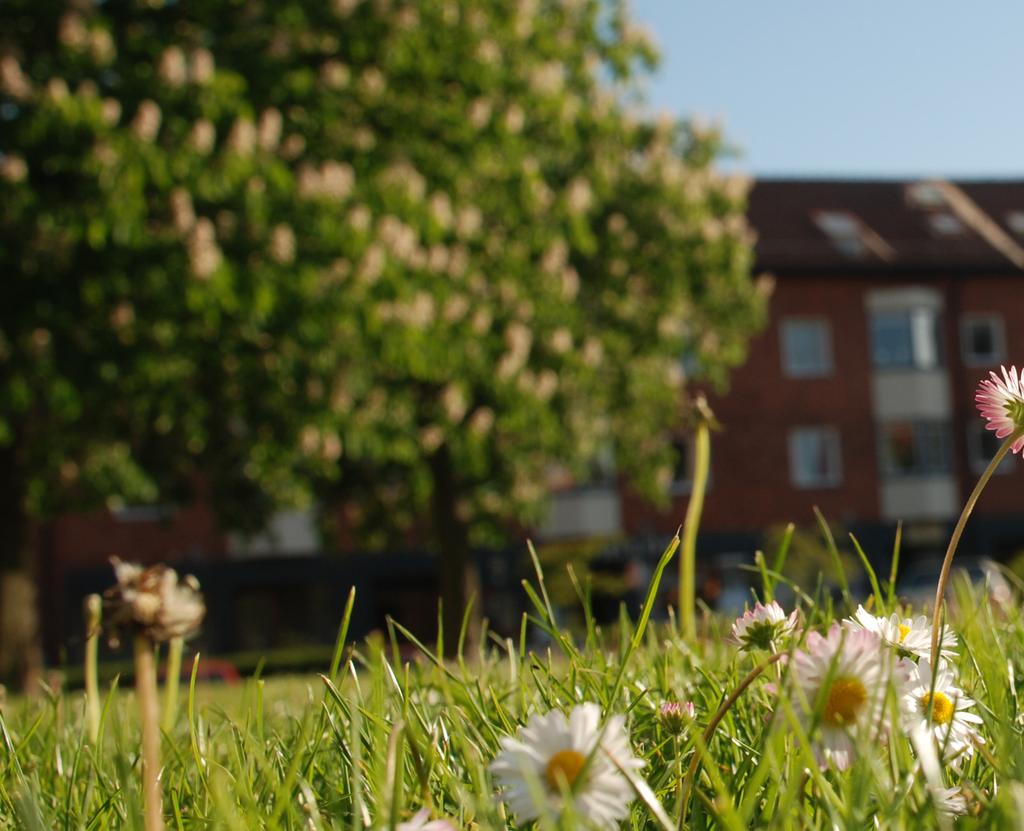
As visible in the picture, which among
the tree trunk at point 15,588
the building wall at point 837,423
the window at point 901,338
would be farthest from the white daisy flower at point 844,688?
the window at point 901,338

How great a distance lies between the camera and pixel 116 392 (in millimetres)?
13719

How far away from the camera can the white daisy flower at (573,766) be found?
96 centimetres

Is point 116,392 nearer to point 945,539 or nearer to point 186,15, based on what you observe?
point 186,15

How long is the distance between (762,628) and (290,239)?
1216 centimetres

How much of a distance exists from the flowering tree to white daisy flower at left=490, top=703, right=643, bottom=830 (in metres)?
12.2

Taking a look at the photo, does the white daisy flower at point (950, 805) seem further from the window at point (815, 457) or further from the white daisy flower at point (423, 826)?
the window at point (815, 457)

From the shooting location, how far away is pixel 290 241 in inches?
522

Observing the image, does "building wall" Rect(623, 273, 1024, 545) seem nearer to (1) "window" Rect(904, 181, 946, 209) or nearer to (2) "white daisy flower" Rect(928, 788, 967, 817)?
(1) "window" Rect(904, 181, 946, 209)

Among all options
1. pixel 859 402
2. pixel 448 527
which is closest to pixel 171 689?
pixel 448 527

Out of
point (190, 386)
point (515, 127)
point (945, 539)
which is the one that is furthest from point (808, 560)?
point (190, 386)

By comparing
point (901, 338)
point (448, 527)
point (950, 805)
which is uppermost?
point (901, 338)

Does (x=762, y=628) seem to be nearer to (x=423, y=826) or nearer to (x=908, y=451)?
(x=423, y=826)

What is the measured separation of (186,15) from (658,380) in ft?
28.9

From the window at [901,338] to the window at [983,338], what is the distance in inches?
40.4
